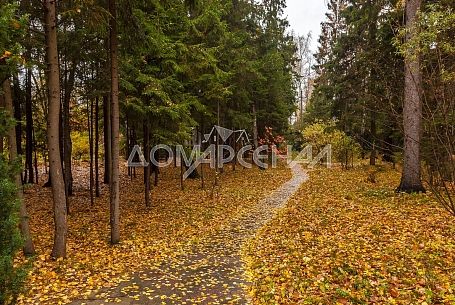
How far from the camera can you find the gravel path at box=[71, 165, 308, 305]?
5828 millimetres

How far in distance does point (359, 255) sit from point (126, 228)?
7348mm

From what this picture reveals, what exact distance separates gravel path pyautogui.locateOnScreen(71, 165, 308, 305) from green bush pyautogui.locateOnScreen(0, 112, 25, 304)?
6.60 feet

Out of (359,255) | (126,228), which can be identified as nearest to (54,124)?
(126,228)

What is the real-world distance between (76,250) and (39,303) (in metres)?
3.20

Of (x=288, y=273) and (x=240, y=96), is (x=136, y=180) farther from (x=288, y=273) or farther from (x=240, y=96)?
(x=288, y=273)

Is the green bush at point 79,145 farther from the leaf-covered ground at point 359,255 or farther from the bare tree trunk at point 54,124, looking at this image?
the leaf-covered ground at point 359,255

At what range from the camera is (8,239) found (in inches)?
157

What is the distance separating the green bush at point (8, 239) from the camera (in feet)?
12.7

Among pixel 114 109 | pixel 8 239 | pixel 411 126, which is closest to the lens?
pixel 8 239

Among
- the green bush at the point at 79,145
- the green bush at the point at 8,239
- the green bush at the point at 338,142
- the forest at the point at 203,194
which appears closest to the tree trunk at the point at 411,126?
the forest at the point at 203,194

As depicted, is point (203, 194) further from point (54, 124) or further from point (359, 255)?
point (359, 255)

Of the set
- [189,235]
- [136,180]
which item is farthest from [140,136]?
[189,235]

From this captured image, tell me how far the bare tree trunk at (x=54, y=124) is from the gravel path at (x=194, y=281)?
2.34 metres

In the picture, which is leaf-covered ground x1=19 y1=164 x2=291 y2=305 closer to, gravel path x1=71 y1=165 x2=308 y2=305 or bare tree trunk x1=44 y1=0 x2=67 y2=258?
gravel path x1=71 y1=165 x2=308 y2=305
